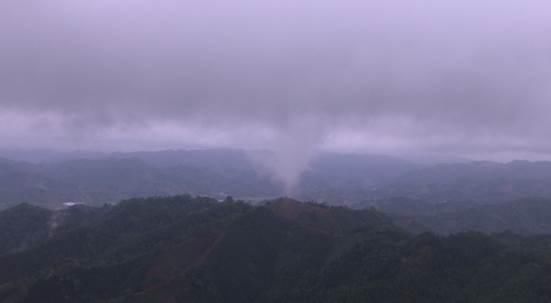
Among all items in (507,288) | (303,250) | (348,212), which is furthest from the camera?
(348,212)

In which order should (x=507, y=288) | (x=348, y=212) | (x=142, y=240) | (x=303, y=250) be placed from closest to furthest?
A: (x=507, y=288) < (x=303, y=250) < (x=142, y=240) < (x=348, y=212)

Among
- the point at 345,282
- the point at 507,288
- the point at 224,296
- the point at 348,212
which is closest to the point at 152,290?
the point at 224,296

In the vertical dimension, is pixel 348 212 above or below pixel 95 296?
above

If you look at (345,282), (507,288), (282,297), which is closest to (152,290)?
(282,297)

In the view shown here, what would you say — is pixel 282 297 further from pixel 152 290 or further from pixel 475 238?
pixel 475 238

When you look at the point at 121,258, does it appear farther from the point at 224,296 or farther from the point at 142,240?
the point at 224,296

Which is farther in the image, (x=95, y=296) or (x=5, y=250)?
(x=5, y=250)
